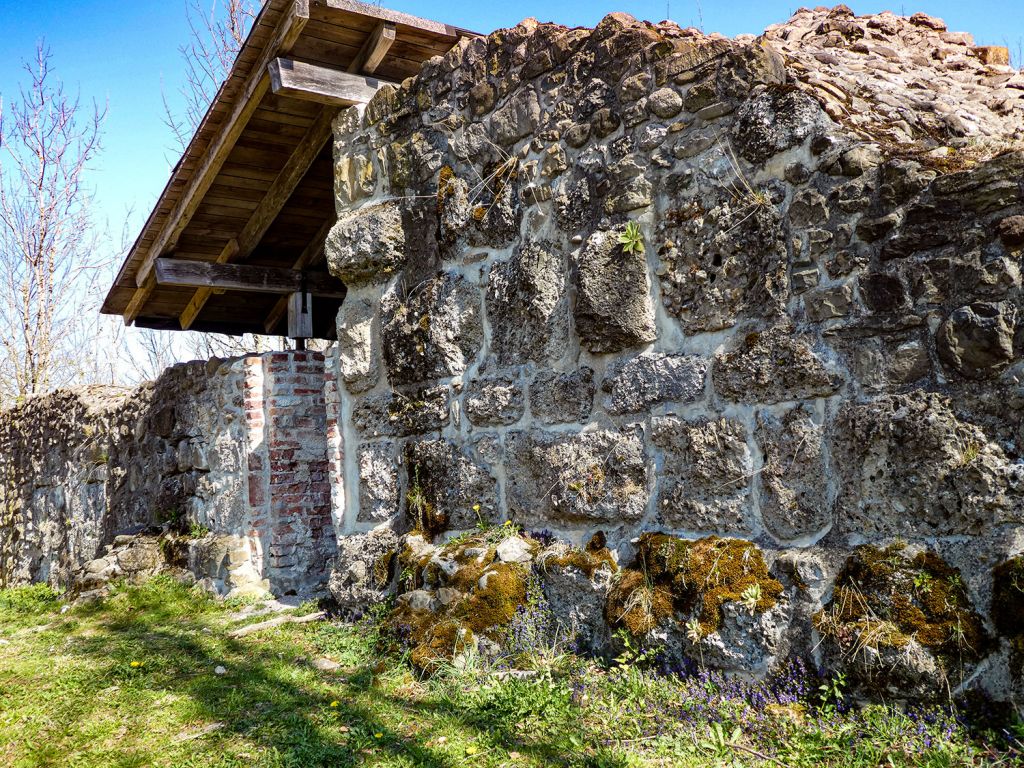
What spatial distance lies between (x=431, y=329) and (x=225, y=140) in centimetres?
225

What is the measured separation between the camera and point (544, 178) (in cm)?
383

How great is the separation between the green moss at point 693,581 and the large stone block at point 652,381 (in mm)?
569

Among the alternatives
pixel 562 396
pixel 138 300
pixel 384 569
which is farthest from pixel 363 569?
pixel 138 300

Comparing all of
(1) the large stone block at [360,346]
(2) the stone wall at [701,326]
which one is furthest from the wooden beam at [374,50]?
(1) the large stone block at [360,346]

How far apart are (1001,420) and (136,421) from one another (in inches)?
264

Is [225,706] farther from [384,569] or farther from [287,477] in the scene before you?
[287,477]

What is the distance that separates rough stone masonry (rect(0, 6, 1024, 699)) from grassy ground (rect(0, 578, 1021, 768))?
0.17 metres

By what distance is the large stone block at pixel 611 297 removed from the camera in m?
3.43

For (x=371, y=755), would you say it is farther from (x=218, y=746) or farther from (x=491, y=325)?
(x=491, y=325)

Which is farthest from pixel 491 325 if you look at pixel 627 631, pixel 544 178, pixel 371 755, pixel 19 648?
pixel 19 648

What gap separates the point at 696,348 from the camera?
3.27 metres

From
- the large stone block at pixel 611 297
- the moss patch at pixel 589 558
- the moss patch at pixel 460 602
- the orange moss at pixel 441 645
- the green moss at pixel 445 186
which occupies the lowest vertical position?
the orange moss at pixel 441 645

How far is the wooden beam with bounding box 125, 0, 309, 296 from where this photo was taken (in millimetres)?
4500

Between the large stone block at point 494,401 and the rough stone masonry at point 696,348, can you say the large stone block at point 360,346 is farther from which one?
the large stone block at point 494,401
